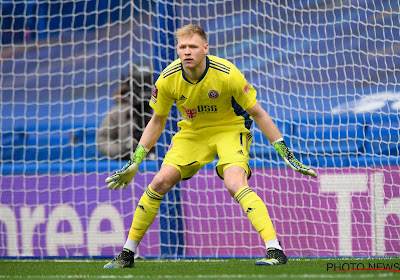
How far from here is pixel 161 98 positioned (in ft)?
16.0

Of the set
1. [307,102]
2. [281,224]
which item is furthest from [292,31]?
[281,224]

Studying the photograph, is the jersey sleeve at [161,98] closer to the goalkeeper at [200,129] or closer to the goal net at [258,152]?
the goalkeeper at [200,129]

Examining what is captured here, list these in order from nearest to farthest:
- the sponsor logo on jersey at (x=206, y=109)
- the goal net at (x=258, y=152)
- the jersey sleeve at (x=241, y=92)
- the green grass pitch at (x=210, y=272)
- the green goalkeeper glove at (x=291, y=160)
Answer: the green grass pitch at (x=210, y=272) → the green goalkeeper glove at (x=291, y=160) → the jersey sleeve at (x=241, y=92) → the sponsor logo on jersey at (x=206, y=109) → the goal net at (x=258, y=152)

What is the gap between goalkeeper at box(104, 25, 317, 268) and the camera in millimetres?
4676

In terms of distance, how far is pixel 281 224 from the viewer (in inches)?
260

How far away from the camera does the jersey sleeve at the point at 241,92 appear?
4.73 metres

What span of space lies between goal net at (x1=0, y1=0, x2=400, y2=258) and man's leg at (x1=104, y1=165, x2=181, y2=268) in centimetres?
160

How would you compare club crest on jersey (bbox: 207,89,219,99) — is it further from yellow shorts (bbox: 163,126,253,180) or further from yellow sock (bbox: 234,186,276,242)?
yellow sock (bbox: 234,186,276,242)

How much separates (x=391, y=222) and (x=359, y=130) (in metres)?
0.95

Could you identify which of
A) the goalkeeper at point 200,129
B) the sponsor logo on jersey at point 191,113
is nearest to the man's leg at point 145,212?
the goalkeeper at point 200,129

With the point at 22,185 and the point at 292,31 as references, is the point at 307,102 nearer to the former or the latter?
the point at 292,31

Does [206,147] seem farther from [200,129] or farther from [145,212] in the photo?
[145,212]

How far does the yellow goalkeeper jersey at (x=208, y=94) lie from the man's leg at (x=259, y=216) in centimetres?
49

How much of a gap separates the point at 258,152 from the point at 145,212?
233 centimetres
